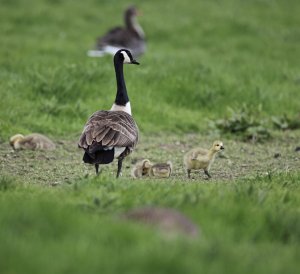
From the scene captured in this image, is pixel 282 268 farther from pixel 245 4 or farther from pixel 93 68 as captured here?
pixel 245 4

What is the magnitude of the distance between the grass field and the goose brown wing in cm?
47

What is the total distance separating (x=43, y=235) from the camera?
5.11 meters

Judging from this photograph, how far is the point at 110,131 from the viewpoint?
859 centimetres

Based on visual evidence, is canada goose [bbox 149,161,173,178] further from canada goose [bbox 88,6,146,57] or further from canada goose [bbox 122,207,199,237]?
canada goose [bbox 88,6,146,57]

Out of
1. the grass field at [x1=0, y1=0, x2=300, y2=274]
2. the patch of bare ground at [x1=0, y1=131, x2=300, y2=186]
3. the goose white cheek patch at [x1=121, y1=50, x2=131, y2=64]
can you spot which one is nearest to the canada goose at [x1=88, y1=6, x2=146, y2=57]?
the grass field at [x1=0, y1=0, x2=300, y2=274]

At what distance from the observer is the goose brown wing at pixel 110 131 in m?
8.43

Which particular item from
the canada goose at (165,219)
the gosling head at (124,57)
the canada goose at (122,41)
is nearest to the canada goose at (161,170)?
the gosling head at (124,57)

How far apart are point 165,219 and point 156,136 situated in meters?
7.84

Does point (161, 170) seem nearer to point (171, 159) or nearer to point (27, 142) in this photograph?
point (171, 159)

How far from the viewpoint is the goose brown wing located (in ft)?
27.7

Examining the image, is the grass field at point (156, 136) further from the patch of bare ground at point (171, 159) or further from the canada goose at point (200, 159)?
the canada goose at point (200, 159)

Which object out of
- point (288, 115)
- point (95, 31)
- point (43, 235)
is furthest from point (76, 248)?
point (95, 31)

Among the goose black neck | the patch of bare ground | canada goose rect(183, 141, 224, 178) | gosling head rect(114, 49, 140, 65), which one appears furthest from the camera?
gosling head rect(114, 49, 140, 65)

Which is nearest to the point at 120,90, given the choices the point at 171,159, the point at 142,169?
the point at 142,169
